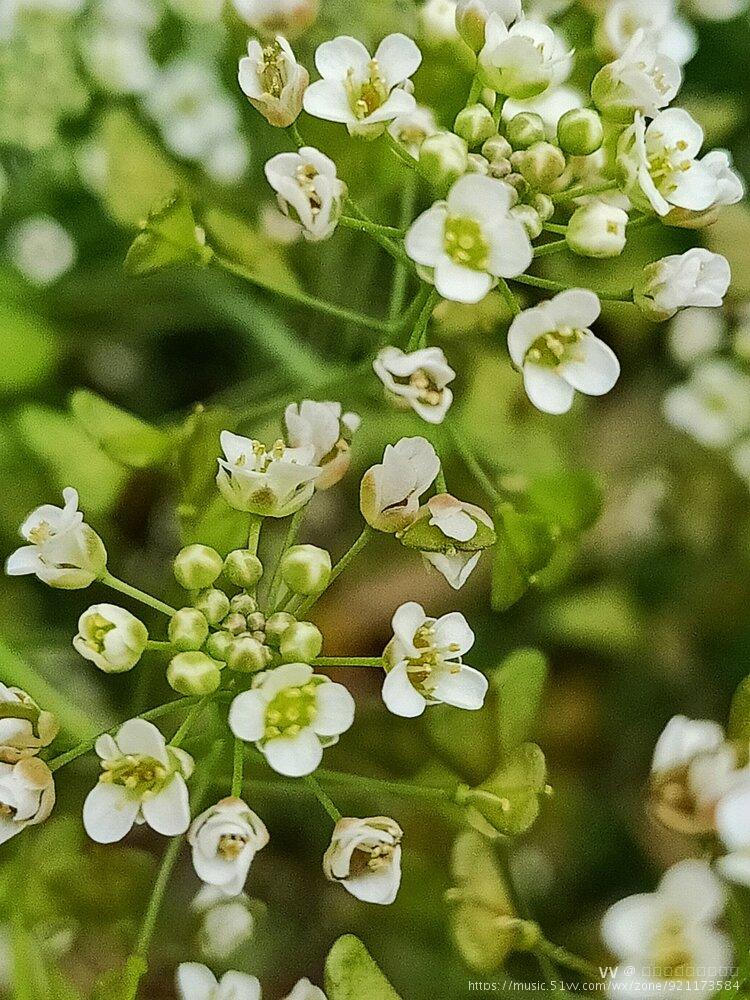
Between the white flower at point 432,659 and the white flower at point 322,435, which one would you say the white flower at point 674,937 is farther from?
the white flower at point 322,435

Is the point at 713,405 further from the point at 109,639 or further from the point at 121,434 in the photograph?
the point at 109,639

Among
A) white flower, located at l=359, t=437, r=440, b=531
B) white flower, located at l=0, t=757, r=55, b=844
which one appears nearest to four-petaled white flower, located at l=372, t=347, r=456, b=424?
white flower, located at l=359, t=437, r=440, b=531

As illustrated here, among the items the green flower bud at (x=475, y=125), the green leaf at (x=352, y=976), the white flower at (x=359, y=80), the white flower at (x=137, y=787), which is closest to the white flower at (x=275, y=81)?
the white flower at (x=359, y=80)

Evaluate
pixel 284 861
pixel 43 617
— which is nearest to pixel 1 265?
pixel 43 617

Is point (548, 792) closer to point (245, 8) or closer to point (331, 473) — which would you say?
point (331, 473)

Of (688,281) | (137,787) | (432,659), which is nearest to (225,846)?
(137,787)
